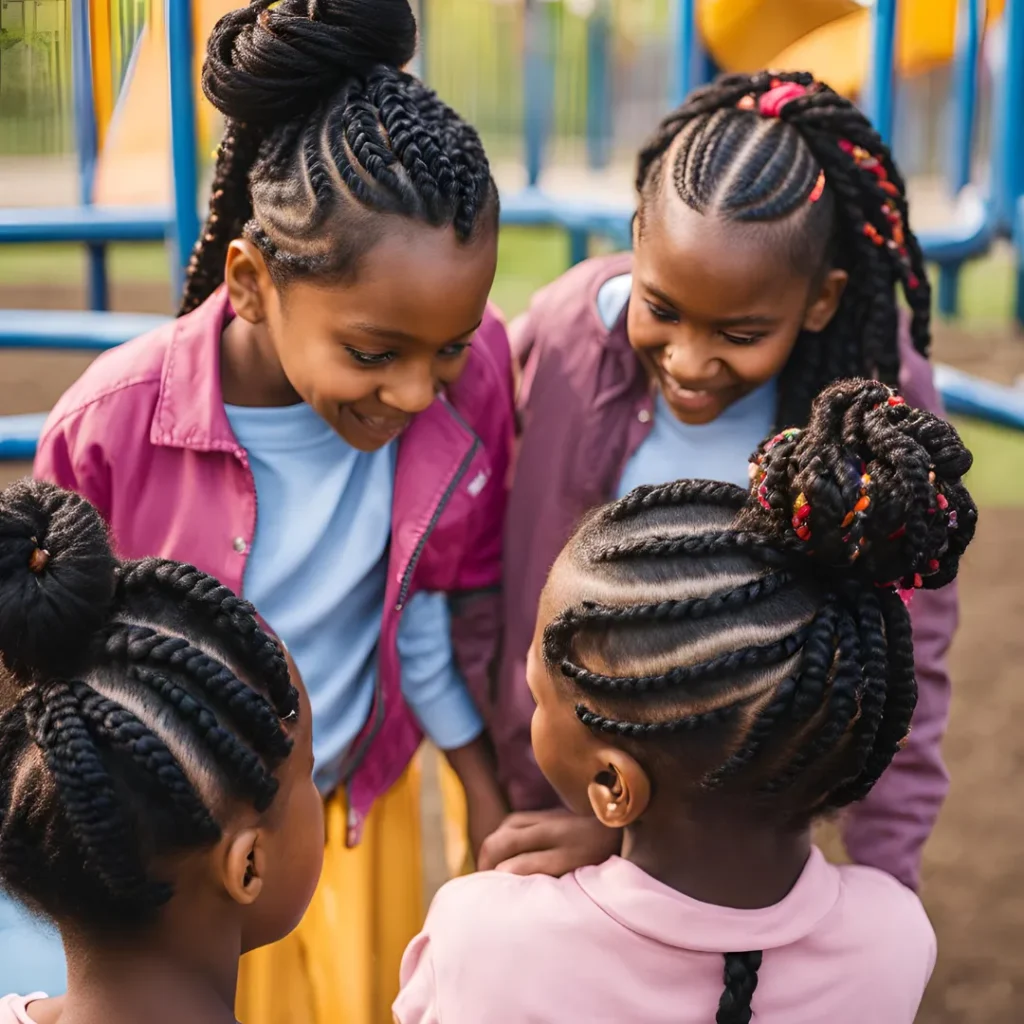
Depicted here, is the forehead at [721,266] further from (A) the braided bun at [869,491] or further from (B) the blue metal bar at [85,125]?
(B) the blue metal bar at [85,125]

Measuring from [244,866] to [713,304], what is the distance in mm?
959

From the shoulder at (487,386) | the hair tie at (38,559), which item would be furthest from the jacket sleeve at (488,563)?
the hair tie at (38,559)

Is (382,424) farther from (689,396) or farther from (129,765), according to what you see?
(129,765)

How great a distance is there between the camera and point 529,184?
6152mm

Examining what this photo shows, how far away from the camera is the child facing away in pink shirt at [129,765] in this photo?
1.17 meters

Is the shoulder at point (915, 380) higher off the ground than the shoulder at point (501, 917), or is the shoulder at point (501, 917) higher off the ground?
the shoulder at point (915, 380)

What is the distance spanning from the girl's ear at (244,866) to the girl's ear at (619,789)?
0.34m

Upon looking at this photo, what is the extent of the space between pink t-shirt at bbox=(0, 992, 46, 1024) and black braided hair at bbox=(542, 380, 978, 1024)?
1.88 feet

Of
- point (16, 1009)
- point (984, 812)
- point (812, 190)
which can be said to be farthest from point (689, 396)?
point (984, 812)

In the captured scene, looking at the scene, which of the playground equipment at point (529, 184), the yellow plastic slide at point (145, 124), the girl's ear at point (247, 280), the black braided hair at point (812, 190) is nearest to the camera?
the girl's ear at point (247, 280)

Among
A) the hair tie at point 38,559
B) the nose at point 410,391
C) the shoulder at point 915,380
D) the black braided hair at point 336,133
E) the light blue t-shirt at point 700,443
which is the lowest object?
the light blue t-shirt at point 700,443

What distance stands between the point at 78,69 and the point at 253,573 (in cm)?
335

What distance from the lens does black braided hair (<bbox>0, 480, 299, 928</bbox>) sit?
1170 mm

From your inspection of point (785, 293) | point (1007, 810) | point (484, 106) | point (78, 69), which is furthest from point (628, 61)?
point (785, 293)
